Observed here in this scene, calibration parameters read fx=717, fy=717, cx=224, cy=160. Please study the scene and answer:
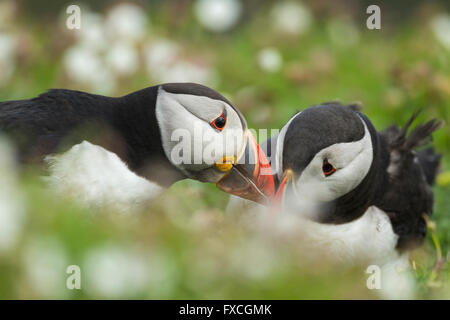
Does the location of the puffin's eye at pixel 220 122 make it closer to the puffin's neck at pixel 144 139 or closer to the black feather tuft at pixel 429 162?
the puffin's neck at pixel 144 139

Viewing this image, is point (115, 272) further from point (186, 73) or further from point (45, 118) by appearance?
point (186, 73)

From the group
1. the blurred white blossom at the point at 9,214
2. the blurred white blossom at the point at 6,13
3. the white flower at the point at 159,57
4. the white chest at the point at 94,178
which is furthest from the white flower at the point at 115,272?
the blurred white blossom at the point at 6,13

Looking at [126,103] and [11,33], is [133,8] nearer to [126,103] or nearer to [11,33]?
[11,33]

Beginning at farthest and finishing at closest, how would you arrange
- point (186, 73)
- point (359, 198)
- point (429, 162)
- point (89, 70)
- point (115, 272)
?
1. point (186, 73)
2. point (89, 70)
3. point (429, 162)
4. point (359, 198)
5. point (115, 272)

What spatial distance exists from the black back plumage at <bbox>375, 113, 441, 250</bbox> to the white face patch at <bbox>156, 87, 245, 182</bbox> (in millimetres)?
1153

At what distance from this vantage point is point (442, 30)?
7.41 m

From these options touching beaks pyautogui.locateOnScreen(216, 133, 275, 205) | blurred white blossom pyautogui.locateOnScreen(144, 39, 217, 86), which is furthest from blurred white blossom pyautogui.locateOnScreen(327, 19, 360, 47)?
touching beaks pyautogui.locateOnScreen(216, 133, 275, 205)

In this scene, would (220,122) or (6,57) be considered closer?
(220,122)

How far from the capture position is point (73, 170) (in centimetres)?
337

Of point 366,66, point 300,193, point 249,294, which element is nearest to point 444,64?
point 366,66

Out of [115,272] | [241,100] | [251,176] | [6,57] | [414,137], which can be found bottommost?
[115,272]

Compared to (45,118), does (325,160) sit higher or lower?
lower

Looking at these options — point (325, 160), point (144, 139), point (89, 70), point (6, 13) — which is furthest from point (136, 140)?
point (6, 13)

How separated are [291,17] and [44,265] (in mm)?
6746
